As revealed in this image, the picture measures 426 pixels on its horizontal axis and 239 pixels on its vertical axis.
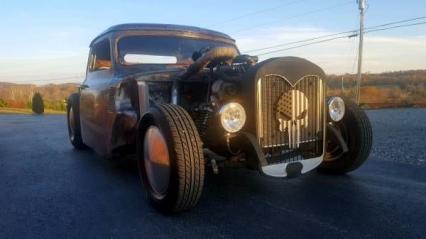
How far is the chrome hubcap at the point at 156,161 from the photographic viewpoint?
379 cm

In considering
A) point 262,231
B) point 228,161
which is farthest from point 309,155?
point 262,231

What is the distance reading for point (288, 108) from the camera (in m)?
4.00

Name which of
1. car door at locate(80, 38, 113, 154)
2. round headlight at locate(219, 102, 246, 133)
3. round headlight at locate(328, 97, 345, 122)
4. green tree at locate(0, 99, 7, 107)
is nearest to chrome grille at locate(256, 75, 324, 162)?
round headlight at locate(219, 102, 246, 133)

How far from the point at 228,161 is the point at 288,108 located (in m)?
0.75

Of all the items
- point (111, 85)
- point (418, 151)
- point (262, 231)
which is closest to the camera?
point (262, 231)

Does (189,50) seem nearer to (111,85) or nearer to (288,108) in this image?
(111,85)

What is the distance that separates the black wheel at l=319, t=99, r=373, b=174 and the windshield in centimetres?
226

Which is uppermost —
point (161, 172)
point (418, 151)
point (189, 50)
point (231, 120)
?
point (189, 50)

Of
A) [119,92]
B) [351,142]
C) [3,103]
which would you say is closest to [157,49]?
[119,92]

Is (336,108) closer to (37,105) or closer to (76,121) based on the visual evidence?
(76,121)

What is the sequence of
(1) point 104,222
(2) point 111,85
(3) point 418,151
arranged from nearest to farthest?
(1) point 104,222 < (2) point 111,85 < (3) point 418,151

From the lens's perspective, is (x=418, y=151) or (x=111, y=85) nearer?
(x=111, y=85)

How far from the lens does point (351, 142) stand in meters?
4.77

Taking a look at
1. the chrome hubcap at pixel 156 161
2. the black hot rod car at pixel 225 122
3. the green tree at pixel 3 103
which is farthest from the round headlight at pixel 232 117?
the green tree at pixel 3 103
